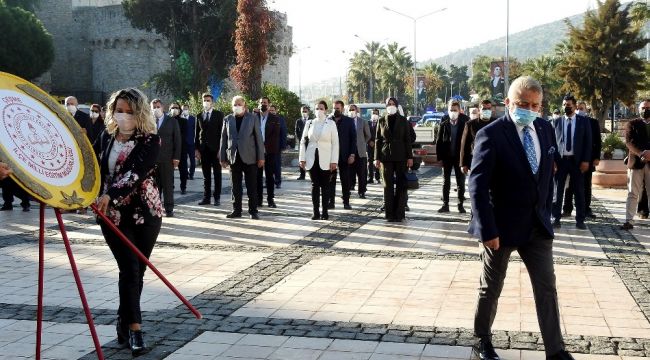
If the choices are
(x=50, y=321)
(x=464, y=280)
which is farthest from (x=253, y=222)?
(x=50, y=321)

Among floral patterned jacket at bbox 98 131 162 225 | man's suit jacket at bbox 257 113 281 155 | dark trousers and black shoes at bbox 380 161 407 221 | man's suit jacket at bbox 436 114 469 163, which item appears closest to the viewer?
floral patterned jacket at bbox 98 131 162 225

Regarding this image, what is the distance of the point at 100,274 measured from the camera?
7.86 m

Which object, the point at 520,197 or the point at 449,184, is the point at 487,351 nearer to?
the point at 520,197

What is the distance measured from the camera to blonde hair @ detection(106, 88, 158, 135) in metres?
5.24

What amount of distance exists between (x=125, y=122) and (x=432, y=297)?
3.03 metres

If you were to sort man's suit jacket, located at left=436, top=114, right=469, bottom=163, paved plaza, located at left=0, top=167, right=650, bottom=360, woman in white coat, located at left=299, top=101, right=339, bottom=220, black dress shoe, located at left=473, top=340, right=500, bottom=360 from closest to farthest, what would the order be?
black dress shoe, located at left=473, top=340, right=500, bottom=360 → paved plaza, located at left=0, top=167, right=650, bottom=360 → woman in white coat, located at left=299, top=101, right=339, bottom=220 → man's suit jacket, located at left=436, top=114, right=469, bottom=163

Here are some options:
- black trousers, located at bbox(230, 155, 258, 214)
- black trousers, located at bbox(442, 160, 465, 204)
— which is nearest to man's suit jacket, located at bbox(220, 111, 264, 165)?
black trousers, located at bbox(230, 155, 258, 214)

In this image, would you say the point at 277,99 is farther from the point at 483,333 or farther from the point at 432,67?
the point at 432,67

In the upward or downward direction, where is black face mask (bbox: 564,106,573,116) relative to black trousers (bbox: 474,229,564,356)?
upward

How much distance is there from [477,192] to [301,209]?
8832mm

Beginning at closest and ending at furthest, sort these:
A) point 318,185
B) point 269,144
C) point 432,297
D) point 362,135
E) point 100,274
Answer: point 432,297, point 100,274, point 318,185, point 269,144, point 362,135

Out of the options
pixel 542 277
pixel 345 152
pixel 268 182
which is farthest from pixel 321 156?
pixel 542 277

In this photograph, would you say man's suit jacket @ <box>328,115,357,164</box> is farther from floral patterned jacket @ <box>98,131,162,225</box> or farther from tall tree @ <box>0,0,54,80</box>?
tall tree @ <box>0,0,54,80</box>

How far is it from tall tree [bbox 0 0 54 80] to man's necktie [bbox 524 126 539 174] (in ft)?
151
